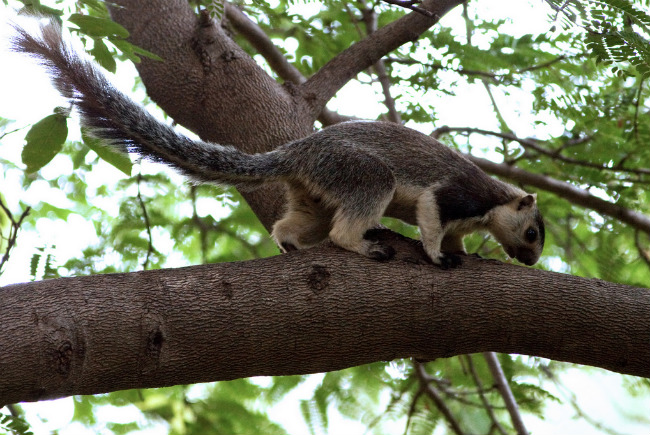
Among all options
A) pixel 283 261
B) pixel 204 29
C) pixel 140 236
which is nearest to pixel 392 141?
pixel 283 261

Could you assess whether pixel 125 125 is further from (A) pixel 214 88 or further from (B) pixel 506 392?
(B) pixel 506 392

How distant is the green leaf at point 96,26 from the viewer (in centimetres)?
393

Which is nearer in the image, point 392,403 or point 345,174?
point 345,174

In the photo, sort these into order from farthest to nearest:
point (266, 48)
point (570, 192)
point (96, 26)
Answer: point (266, 48) < point (570, 192) < point (96, 26)

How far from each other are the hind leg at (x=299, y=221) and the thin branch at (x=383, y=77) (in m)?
1.64

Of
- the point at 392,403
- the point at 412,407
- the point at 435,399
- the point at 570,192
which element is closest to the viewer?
the point at 412,407

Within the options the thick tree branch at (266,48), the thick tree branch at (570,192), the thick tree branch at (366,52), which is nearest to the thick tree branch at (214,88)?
the thick tree branch at (366,52)

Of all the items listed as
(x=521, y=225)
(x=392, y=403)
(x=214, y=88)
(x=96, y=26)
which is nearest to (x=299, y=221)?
(x=214, y=88)

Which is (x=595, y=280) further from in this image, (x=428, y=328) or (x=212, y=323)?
(x=212, y=323)

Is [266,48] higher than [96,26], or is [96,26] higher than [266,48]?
[266,48]

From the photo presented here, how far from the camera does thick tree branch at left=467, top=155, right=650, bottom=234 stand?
596 centimetres

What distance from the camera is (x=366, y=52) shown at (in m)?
5.54

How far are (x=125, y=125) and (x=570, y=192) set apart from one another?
3.90 m

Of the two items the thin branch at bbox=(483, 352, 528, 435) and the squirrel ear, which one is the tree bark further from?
the thin branch at bbox=(483, 352, 528, 435)
